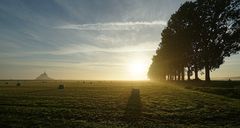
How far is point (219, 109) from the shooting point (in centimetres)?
2473

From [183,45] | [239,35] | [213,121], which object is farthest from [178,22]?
[213,121]

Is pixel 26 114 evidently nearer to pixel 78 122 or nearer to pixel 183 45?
pixel 78 122

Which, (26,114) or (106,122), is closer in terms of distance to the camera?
Answer: (106,122)

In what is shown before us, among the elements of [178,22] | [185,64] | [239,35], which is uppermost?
[178,22]

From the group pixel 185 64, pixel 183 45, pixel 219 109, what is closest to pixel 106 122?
pixel 219 109

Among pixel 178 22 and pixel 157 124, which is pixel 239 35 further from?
pixel 157 124

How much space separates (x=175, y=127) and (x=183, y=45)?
6230 centimetres

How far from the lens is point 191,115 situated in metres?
22.1

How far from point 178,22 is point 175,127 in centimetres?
6722

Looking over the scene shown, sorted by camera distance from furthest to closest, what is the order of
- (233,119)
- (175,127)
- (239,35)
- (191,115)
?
(239,35) < (191,115) < (233,119) < (175,127)

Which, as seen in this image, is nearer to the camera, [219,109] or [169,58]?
[219,109]

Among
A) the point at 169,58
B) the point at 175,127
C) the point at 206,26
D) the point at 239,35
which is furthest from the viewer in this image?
the point at 169,58

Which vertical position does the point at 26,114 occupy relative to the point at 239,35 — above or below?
below

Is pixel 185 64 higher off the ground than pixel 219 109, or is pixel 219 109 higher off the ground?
pixel 185 64
